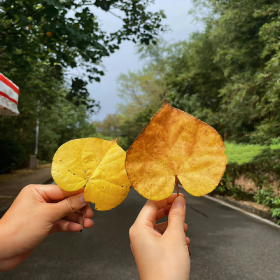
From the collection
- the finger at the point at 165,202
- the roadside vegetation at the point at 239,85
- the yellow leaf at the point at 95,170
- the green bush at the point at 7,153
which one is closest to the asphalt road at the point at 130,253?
the roadside vegetation at the point at 239,85

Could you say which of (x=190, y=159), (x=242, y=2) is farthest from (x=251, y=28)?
(x=190, y=159)

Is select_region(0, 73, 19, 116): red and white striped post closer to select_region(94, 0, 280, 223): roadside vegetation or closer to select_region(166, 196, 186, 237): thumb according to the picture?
select_region(94, 0, 280, 223): roadside vegetation

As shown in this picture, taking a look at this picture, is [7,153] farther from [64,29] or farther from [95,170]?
[95,170]

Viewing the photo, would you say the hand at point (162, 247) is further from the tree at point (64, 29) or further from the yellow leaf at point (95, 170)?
the tree at point (64, 29)

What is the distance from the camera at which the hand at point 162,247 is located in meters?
0.63

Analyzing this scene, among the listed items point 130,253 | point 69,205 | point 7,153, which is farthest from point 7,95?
point 7,153

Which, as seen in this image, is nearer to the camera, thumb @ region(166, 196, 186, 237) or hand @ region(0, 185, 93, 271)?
thumb @ region(166, 196, 186, 237)

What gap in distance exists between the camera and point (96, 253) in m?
4.24

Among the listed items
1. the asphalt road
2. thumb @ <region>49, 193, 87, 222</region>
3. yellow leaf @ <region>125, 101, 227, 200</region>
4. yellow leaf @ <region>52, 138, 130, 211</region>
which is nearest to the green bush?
the asphalt road

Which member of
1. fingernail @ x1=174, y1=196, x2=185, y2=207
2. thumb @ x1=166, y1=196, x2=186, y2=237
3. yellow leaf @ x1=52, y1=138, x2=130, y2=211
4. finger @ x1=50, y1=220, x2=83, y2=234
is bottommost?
finger @ x1=50, y1=220, x2=83, y2=234

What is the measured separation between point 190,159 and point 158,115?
14cm

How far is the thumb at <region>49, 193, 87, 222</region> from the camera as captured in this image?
2.52 feet

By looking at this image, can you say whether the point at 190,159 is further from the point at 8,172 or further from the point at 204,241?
the point at 8,172

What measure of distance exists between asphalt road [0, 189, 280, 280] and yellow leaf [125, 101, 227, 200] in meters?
3.41
